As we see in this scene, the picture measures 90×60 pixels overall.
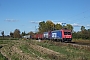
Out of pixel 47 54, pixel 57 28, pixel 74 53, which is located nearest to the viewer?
pixel 47 54

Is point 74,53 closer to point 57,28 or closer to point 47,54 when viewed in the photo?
point 47,54

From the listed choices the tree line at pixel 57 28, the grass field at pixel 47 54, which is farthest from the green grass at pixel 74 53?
the tree line at pixel 57 28

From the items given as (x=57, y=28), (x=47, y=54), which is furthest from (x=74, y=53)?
(x=57, y=28)

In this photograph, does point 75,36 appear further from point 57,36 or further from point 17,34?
point 17,34

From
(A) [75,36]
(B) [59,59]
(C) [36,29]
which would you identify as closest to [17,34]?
(C) [36,29]

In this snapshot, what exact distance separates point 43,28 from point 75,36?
60.6m

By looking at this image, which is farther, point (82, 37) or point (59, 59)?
point (82, 37)

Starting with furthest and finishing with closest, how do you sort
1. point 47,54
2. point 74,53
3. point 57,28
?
point 57,28 → point 74,53 → point 47,54

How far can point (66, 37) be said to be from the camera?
176ft

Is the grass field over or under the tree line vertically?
under

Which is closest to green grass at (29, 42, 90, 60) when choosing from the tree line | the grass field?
the grass field

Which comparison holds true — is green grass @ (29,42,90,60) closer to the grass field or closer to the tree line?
the grass field

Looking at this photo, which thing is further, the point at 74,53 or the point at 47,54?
the point at 74,53

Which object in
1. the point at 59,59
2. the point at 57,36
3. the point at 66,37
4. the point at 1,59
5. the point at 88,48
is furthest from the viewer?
the point at 57,36
